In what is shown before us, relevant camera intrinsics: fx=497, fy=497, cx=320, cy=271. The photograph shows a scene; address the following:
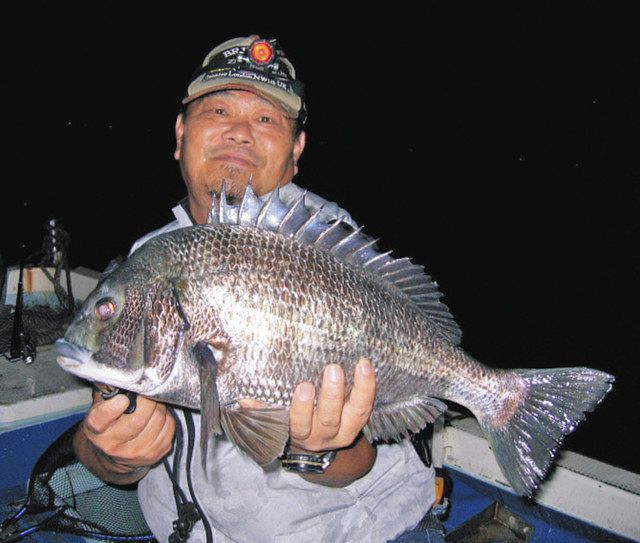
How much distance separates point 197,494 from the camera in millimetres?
2426

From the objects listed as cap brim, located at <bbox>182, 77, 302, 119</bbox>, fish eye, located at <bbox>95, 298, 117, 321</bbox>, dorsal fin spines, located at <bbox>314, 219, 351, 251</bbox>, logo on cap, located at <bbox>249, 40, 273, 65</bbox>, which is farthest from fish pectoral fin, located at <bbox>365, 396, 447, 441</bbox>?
logo on cap, located at <bbox>249, 40, 273, 65</bbox>

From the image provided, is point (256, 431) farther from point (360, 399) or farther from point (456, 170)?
point (456, 170)

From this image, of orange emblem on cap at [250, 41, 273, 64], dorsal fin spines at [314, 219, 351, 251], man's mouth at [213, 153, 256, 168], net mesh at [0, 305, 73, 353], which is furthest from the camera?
net mesh at [0, 305, 73, 353]

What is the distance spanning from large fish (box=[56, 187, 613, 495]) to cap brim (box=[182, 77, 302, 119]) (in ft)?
3.70

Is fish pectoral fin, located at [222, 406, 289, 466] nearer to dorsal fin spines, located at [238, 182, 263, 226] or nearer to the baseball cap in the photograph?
dorsal fin spines, located at [238, 182, 263, 226]

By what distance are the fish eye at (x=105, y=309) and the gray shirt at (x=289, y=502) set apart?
89 cm

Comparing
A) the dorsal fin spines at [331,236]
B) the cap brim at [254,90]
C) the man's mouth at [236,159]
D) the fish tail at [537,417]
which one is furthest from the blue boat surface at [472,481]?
the cap brim at [254,90]

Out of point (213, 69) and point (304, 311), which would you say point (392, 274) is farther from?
point (213, 69)

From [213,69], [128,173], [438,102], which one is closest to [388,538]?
[213,69]

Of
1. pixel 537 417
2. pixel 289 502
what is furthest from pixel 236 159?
pixel 537 417

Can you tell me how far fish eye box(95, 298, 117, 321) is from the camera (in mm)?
1830

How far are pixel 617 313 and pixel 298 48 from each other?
70655 mm

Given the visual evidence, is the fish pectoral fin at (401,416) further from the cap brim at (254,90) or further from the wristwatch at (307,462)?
the cap brim at (254,90)

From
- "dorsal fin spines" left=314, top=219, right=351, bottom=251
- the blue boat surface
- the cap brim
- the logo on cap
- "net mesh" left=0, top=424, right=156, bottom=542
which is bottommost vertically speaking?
"net mesh" left=0, top=424, right=156, bottom=542
